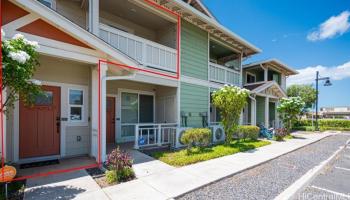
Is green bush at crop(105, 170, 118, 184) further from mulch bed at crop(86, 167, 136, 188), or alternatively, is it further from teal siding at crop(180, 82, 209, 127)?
teal siding at crop(180, 82, 209, 127)

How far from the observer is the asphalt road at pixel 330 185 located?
4098 millimetres

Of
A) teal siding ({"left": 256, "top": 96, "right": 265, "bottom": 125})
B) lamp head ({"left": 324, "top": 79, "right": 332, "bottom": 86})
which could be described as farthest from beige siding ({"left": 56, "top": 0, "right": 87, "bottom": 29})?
lamp head ({"left": 324, "top": 79, "right": 332, "bottom": 86})

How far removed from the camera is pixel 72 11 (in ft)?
24.9

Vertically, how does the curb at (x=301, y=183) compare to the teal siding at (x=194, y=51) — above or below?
below

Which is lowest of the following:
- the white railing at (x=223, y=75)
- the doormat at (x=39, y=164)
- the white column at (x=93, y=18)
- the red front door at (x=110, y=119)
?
the doormat at (x=39, y=164)

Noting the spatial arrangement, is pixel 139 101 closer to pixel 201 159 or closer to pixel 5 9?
A: pixel 201 159

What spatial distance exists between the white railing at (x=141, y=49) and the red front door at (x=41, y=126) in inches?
103

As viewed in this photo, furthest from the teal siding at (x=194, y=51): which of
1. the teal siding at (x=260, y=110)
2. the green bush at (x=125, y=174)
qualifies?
the teal siding at (x=260, y=110)

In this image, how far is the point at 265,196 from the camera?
4.01 metres

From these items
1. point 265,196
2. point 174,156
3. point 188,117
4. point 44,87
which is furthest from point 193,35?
point 265,196

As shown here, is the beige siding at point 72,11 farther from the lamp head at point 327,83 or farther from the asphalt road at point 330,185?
the lamp head at point 327,83

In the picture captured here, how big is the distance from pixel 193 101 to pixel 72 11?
22.1 feet

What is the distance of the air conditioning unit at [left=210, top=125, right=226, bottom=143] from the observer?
9953 millimetres

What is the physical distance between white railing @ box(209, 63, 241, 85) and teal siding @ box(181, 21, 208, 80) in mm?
661
